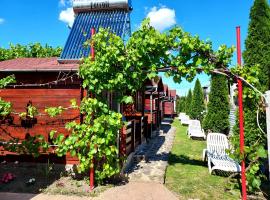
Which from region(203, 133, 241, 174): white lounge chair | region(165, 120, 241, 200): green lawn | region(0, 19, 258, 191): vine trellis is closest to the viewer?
region(165, 120, 241, 200): green lawn

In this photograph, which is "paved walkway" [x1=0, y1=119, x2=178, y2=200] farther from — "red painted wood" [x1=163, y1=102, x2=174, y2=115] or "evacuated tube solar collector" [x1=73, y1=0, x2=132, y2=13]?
"red painted wood" [x1=163, y1=102, x2=174, y2=115]

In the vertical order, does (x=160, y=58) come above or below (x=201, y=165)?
above

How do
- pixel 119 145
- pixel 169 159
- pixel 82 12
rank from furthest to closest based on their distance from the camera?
1. pixel 82 12
2. pixel 169 159
3. pixel 119 145

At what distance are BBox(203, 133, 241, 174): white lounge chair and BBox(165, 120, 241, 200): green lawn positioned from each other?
Answer: 1.21ft

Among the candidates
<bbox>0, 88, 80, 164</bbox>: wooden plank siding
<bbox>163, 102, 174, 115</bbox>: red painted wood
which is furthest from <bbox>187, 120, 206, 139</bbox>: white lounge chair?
<bbox>163, 102, 174, 115</bbox>: red painted wood

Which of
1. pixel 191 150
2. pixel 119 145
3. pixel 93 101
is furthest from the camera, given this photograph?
pixel 191 150

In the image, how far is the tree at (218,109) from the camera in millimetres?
15406

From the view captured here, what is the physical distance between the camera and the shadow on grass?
992cm

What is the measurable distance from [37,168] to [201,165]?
6113 millimetres

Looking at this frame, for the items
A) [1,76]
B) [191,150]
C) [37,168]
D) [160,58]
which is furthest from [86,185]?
[191,150]

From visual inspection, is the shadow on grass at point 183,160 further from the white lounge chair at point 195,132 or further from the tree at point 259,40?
the white lounge chair at point 195,132

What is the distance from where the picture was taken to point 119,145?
28.0ft

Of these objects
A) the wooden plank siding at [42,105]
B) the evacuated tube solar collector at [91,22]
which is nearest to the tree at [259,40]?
the evacuated tube solar collector at [91,22]

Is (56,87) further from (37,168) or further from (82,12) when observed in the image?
(82,12)
